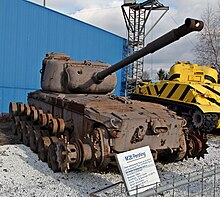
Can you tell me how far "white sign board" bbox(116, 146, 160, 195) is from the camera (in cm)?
464

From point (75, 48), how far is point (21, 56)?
3208 millimetres

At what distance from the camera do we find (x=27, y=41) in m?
14.3

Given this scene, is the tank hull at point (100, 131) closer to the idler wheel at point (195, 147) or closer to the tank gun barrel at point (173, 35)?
the idler wheel at point (195, 147)

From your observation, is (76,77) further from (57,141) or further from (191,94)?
(191,94)

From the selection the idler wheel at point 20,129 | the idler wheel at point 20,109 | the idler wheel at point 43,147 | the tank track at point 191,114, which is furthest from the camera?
the tank track at point 191,114

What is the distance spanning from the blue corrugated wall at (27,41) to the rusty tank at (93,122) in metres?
4.61

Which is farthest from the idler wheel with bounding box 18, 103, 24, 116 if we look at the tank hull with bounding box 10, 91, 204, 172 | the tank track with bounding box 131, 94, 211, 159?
the tank track with bounding box 131, 94, 211, 159

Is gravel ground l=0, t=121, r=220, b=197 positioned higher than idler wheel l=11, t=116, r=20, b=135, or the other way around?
idler wheel l=11, t=116, r=20, b=135

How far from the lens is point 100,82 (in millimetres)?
8438

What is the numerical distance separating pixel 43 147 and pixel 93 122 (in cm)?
142

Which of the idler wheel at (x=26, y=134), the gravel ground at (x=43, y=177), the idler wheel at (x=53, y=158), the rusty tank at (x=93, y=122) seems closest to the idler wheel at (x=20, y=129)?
the rusty tank at (x=93, y=122)

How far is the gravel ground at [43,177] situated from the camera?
5.61m

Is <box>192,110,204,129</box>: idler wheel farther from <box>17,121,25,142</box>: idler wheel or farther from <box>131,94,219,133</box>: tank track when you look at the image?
<box>17,121,25,142</box>: idler wheel

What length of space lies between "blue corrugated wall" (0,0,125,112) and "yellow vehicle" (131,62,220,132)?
13.9 ft
